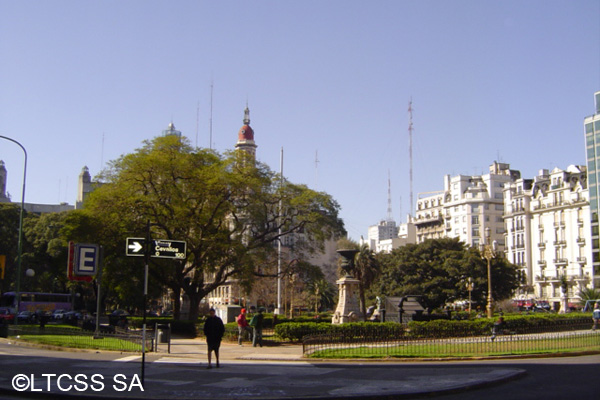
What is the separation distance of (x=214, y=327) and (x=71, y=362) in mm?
5222

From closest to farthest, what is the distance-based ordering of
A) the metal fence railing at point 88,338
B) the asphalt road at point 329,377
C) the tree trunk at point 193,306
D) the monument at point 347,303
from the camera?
the asphalt road at point 329,377, the metal fence railing at point 88,338, the monument at point 347,303, the tree trunk at point 193,306

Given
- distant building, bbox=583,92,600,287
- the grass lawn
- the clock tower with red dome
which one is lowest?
the grass lawn

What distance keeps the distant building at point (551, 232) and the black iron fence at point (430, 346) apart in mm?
62164

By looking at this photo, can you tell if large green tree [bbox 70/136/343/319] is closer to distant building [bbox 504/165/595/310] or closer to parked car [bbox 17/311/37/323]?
parked car [bbox 17/311/37/323]

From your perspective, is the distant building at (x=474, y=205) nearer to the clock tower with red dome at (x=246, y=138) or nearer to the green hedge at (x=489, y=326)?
the clock tower with red dome at (x=246, y=138)

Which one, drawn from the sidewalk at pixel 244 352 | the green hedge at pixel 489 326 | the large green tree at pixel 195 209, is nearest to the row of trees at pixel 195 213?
the large green tree at pixel 195 209

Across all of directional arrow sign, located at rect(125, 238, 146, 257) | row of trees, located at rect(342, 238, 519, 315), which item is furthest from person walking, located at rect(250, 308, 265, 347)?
row of trees, located at rect(342, 238, 519, 315)

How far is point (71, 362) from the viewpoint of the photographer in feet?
66.3

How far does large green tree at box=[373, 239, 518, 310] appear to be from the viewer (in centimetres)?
7094

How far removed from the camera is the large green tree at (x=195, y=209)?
4112 centimetres

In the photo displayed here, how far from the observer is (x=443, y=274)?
73562mm

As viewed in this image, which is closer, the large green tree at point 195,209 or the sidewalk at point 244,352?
the sidewalk at point 244,352

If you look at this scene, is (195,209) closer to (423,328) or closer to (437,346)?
(423,328)

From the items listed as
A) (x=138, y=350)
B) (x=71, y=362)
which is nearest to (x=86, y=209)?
(x=138, y=350)
